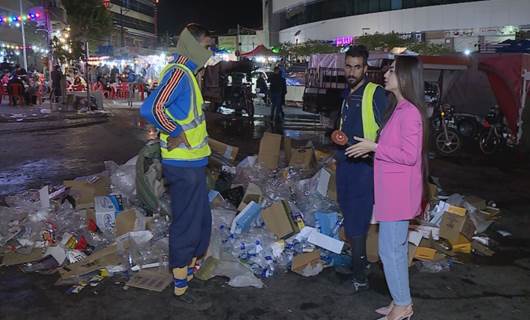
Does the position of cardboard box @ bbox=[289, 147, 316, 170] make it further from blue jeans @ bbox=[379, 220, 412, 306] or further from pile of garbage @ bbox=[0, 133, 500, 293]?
blue jeans @ bbox=[379, 220, 412, 306]

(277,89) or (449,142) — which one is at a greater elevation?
(277,89)

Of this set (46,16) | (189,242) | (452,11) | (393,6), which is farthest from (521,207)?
(393,6)

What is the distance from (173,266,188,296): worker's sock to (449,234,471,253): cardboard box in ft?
9.20

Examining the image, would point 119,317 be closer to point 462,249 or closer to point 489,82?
point 462,249

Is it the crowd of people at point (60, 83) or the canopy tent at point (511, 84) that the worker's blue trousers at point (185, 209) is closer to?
the canopy tent at point (511, 84)

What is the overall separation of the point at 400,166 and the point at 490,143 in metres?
8.98

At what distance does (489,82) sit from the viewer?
1188 cm

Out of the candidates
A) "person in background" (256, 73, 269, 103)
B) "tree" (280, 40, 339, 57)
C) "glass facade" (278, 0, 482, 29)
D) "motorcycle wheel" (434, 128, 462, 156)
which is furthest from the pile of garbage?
"glass facade" (278, 0, 482, 29)

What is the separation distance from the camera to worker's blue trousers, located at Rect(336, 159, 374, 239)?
3885 mm

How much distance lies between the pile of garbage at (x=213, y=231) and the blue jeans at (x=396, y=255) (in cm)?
117

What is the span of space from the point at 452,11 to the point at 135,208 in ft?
131

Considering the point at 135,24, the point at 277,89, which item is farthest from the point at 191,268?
the point at 135,24

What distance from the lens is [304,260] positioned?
451 centimetres

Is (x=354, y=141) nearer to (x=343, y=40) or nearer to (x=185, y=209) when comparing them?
(x=185, y=209)
